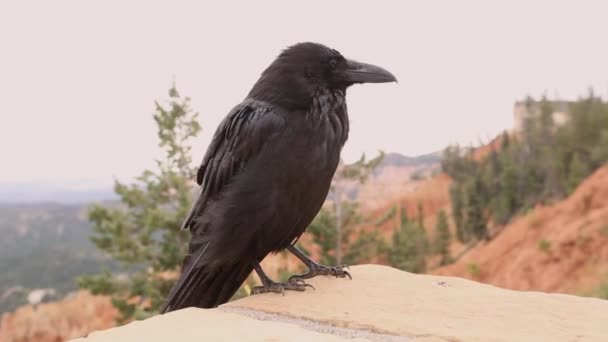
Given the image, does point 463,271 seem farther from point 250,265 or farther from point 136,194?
point 250,265

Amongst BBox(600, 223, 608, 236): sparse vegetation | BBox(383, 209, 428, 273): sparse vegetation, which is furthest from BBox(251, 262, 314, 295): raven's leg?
BBox(600, 223, 608, 236): sparse vegetation

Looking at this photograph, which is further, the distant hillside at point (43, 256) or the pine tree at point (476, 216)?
the pine tree at point (476, 216)

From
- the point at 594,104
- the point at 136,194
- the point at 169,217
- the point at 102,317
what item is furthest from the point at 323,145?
the point at 594,104

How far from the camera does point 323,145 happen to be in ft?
9.39

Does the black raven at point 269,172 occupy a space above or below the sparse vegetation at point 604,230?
above

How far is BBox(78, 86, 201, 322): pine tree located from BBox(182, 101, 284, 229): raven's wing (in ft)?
36.9

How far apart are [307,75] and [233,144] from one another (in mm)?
572

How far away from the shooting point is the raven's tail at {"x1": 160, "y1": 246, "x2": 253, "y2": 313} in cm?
288

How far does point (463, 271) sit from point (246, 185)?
3187 centimetres

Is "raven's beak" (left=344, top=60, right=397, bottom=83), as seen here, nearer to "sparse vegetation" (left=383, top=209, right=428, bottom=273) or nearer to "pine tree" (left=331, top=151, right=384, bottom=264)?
"pine tree" (left=331, top=151, right=384, bottom=264)

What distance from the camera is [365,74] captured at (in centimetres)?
321

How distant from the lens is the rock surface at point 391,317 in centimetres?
174

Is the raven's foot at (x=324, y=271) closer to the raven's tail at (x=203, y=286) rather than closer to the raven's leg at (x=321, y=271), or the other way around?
the raven's leg at (x=321, y=271)

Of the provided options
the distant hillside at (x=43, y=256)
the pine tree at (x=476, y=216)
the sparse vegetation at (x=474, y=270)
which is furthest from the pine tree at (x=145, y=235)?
the pine tree at (x=476, y=216)
